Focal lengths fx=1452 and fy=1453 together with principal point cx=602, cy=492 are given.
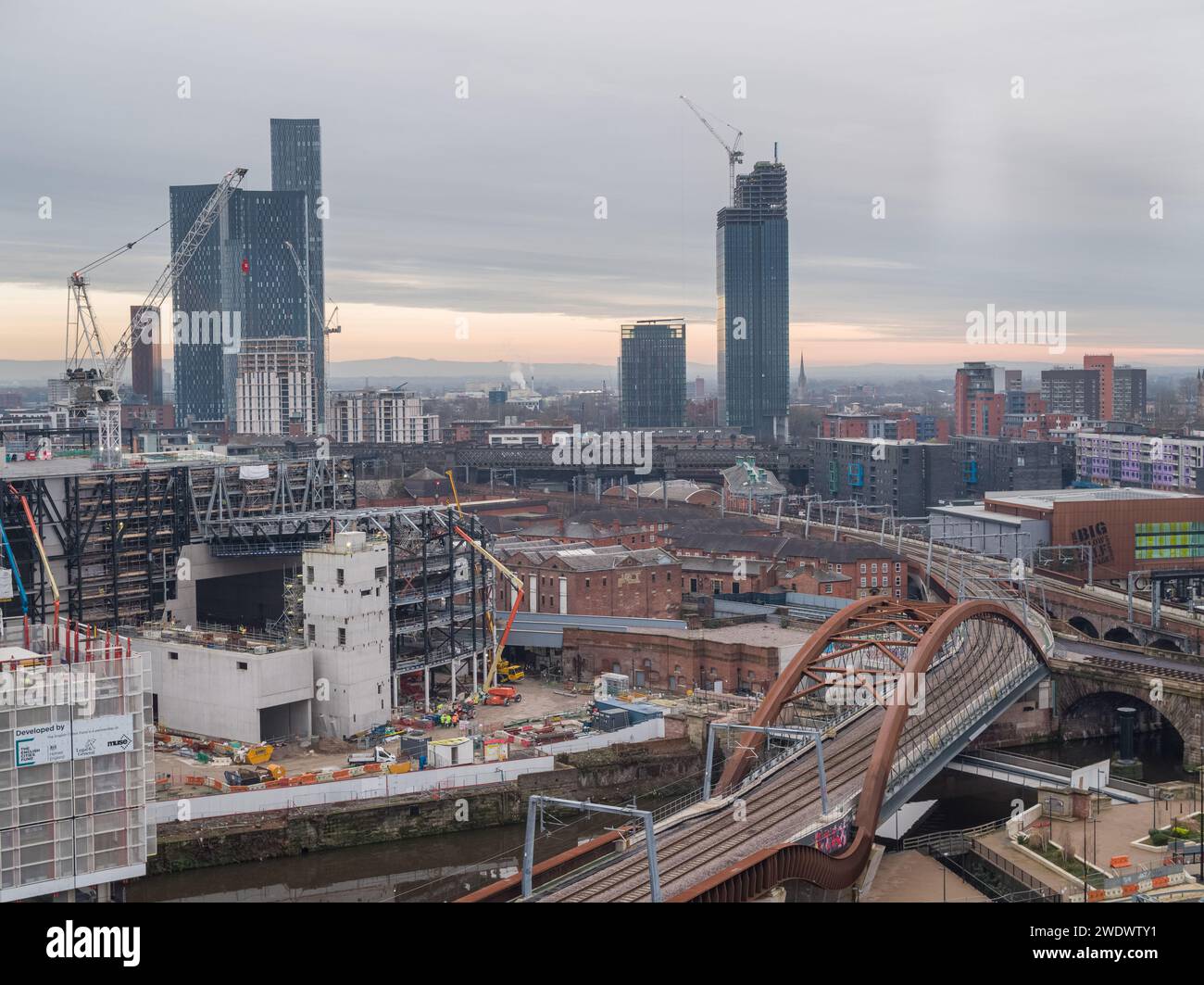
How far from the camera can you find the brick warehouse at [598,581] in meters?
40.7

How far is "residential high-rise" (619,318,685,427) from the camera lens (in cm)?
15962

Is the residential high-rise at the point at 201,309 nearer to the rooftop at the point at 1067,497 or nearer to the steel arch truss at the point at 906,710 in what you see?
the rooftop at the point at 1067,497

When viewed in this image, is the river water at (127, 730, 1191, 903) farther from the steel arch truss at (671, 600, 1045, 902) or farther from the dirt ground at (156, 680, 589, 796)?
the dirt ground at (156, 680, 589, 796)

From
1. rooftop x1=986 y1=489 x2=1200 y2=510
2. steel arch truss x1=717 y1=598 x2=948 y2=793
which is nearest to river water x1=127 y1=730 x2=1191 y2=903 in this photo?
steel arch truss x1=717 y1=598 x2=948 y2=793

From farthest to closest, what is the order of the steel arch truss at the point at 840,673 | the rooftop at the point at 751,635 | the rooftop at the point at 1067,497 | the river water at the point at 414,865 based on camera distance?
the rooftop at the point at 1067,497, the rooftop at the point at 751,635, the steel arch truss at the point at 840,673, the river water at the point at 414,865

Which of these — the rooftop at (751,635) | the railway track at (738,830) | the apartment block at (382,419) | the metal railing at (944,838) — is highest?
the apartment block at (382,419)

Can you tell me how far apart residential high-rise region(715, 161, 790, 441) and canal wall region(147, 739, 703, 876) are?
118 meters

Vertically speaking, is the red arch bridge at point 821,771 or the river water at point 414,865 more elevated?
the red arch bridge at point 821,771

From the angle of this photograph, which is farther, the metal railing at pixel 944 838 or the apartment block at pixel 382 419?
the apartment block at pixel 382 419

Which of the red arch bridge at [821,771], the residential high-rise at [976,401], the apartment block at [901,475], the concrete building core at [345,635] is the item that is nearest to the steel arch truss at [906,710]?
the red arch bridge at [821,771]

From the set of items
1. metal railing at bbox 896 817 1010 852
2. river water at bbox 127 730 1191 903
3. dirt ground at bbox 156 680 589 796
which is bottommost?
river water at bbox 127 730 1191 903

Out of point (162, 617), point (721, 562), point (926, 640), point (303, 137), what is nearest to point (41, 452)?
point (162, 617)

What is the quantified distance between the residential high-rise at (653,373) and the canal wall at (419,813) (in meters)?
129

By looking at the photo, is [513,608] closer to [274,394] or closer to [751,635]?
[751,635]
